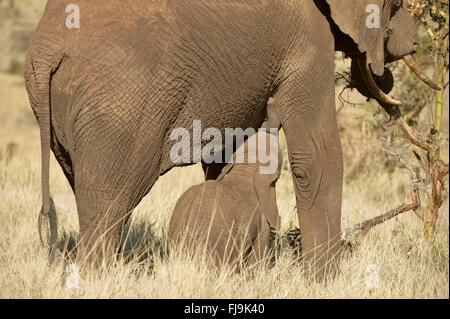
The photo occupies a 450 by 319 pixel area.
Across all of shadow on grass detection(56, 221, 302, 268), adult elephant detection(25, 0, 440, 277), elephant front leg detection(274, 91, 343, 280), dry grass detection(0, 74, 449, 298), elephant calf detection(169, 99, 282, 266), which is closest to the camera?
adult elephant detection(25, 0, 440, 277)

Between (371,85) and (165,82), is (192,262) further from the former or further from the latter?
(371,85)

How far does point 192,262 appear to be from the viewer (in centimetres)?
449

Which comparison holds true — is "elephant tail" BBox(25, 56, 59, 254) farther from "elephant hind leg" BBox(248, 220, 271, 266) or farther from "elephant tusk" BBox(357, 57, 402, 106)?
"elephant tusk" BBox(357, 57, 402, 106)

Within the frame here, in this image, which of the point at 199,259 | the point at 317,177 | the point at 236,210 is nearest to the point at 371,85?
the point at 317,177

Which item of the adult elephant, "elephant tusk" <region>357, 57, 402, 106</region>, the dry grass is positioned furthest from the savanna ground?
"elephant tusk" <region>357, 57, 402, 106</region>

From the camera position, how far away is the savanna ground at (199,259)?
4.20 meters

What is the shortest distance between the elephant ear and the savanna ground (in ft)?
4.60

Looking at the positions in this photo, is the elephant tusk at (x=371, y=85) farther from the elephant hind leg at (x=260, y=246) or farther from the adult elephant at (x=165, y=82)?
the elephant hind leg at (x=260, y=246)

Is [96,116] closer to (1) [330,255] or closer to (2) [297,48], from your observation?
(2) [297,48]

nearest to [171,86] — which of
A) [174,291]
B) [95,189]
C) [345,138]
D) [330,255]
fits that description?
[95,189]

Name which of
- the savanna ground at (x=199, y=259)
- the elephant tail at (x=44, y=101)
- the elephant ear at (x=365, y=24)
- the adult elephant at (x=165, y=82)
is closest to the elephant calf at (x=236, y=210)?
the savanna ground at (x=199, y=259)

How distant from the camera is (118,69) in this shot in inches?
154

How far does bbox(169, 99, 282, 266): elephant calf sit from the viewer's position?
4637 millimetres
